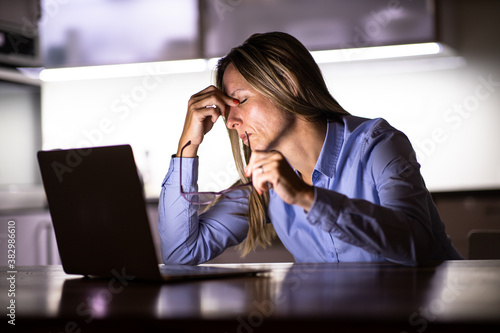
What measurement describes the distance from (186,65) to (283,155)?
7.47ft

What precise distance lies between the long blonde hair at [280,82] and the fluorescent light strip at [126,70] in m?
1.74

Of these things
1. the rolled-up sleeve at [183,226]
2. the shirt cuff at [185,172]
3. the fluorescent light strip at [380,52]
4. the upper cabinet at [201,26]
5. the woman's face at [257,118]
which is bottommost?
the rolled-up sleeve at [183,226]

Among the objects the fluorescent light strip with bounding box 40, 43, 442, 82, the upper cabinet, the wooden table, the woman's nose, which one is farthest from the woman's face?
the upper cabinet

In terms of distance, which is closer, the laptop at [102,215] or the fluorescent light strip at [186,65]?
the laptop at [102,215]

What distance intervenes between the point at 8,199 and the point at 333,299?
9.64 feet

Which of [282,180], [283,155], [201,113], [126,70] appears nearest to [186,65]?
[126,70]

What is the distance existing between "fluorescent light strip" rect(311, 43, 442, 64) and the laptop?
2265 millimetres

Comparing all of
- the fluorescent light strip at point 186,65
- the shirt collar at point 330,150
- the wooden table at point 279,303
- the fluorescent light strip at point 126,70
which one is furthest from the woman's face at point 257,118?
the fluorescent light strip at point 126,70

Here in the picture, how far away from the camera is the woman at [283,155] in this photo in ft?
4.42

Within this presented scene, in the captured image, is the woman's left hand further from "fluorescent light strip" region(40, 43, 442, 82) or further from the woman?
"fluorescent light strip" region(40, 43, 442, 82)

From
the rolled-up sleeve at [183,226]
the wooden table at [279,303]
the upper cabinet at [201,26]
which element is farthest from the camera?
the upper cabinet at [201,26]

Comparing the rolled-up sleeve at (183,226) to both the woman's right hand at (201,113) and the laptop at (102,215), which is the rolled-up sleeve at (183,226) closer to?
the woman's right hand at (201,113)

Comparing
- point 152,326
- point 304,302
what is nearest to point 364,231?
point 304,302

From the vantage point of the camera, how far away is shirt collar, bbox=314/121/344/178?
143 cm
